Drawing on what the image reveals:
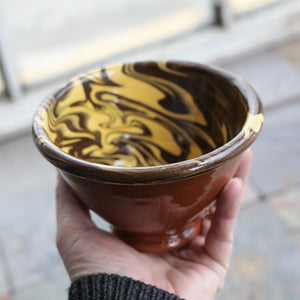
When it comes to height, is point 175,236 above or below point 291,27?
above

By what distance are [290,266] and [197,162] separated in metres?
0.59

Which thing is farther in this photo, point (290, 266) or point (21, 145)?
point (21, 145)

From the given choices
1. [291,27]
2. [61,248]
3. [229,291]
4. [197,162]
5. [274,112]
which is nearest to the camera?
[197,162]

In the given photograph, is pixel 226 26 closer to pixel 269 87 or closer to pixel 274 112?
pixel 269 87

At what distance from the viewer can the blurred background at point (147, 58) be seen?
1.03 m

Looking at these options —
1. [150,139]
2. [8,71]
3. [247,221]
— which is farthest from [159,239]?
[8,71]

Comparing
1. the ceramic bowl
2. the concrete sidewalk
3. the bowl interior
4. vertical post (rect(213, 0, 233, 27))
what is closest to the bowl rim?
the ceramic bowl

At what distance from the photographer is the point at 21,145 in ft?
4.64

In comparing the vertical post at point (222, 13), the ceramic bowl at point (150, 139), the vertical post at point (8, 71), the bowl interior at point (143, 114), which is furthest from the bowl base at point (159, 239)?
the vertical post at point (222, 13)

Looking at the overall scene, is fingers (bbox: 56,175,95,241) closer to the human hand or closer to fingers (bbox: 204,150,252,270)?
the human hand

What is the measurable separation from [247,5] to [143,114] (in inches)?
41.7

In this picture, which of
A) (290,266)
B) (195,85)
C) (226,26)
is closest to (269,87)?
(226,26)

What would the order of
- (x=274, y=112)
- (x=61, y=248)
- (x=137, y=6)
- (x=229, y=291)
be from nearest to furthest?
(x=61, y=248) < (x=229, y=291) < (x=274, y=112) < (x=137, y=6)

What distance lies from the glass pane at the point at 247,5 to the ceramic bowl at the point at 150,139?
101 centimetres
